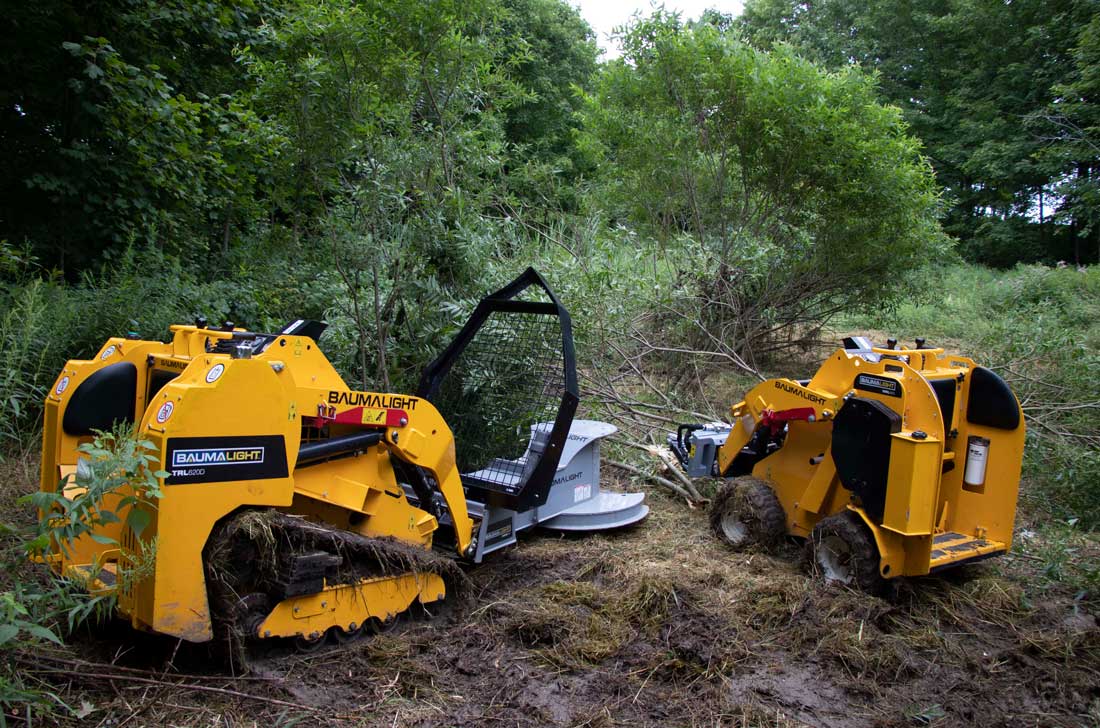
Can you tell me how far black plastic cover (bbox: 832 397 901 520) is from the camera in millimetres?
4268

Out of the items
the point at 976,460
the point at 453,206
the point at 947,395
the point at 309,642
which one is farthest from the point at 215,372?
the point at 976,460

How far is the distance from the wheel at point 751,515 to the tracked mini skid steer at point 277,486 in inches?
56.0

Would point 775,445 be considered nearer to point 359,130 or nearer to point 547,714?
point 547,714

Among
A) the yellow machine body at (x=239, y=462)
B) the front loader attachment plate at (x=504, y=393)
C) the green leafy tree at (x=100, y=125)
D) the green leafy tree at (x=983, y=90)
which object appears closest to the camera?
the yellow machine body at (x=239, y=462)

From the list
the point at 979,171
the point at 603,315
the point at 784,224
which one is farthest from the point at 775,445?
the point at 979,171

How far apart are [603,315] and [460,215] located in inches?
104

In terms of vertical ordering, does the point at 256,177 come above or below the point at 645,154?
below

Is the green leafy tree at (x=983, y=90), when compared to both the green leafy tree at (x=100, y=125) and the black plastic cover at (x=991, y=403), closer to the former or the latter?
the green leafy tree at (x=100, y=125)

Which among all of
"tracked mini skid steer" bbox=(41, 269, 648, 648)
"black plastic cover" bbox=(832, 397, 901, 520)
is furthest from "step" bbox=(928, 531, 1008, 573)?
"tracked mini skid steer" bbox=(41, 269, 648, 648)

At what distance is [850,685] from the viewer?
3521mm

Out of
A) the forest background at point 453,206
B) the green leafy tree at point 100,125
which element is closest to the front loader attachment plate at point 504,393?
the forest background at point 453,206

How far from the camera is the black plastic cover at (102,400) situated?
131 inches

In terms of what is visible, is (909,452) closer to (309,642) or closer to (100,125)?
(309,642)

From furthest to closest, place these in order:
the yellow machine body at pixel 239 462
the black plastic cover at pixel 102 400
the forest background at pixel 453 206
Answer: the forest background at pixel 453 206
the black plastic cover at pixel 102 400
the yellow machine body at pixel 239 462
